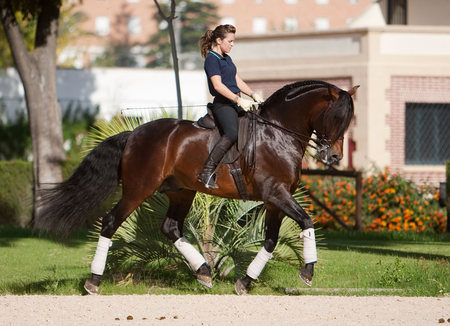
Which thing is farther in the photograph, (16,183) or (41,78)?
(16,183)

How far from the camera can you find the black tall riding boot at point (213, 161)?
28.9 feet

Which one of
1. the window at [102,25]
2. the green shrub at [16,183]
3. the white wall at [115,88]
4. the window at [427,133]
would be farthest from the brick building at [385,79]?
the window at [102,25]

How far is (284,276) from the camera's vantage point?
10.1 meters

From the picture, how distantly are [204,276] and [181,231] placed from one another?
70 cm

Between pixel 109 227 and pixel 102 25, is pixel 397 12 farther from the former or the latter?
pixel 102 25

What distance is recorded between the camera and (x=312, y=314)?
750 centimetres

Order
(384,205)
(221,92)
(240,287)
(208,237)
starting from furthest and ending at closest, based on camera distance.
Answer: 1. (384,205)
2. (208,237)
3. (240,287)
4. (221,92)

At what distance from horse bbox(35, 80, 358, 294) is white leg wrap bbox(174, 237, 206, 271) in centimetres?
1

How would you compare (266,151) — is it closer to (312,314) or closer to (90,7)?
(312,314)

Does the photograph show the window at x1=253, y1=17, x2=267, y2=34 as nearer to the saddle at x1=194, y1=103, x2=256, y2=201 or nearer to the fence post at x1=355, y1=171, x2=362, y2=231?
the fence post at x1=355, y1=171, x2=362, y2=231

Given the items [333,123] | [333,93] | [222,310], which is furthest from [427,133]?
[222,310]

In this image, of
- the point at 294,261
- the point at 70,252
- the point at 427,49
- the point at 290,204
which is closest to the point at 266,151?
the point at 290,204

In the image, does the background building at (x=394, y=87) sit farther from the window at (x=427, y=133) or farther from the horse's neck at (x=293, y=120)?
the horse's neck at (x=293, y=120)

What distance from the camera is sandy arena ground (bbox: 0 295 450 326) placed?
7184mm
